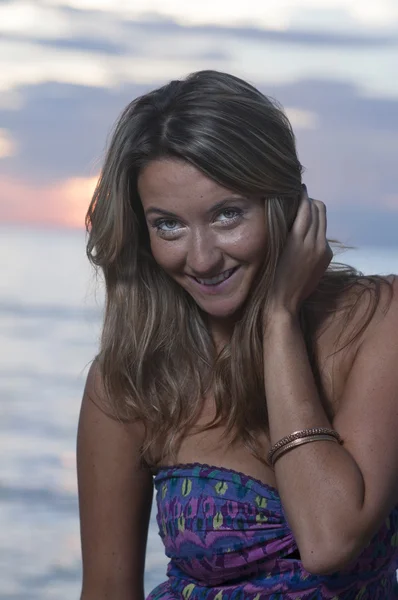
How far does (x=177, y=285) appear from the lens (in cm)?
251

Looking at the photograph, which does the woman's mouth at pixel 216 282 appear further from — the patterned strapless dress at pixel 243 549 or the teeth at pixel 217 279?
the patterned strapless dress at pixel 243 549

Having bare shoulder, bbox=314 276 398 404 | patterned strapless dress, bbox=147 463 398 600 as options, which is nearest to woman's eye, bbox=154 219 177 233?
bare shoulder, bbox=314 276 398 404

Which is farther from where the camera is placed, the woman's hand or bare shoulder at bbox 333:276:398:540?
the woman's hand

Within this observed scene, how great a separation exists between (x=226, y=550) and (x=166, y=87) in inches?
35.9

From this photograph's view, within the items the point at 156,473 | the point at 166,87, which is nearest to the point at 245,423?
the point at 156,473

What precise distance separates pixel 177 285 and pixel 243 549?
1.84 feet

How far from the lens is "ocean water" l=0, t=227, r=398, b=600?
4426 mm

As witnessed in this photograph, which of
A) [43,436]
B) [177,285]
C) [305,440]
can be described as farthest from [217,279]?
[43,436]

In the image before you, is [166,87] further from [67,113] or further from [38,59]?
[67,113]

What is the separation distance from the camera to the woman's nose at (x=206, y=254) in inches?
87.6

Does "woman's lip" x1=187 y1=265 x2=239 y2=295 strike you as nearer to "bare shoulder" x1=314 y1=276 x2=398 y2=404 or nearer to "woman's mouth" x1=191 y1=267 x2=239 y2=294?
"woman's mouth" x1=191 y1=267 x2=239 y2=294

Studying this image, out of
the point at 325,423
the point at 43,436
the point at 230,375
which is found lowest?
the point at 325,423

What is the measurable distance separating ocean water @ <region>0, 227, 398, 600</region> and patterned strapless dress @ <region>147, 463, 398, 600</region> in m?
0.48

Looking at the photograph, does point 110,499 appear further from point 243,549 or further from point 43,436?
point 43,436
